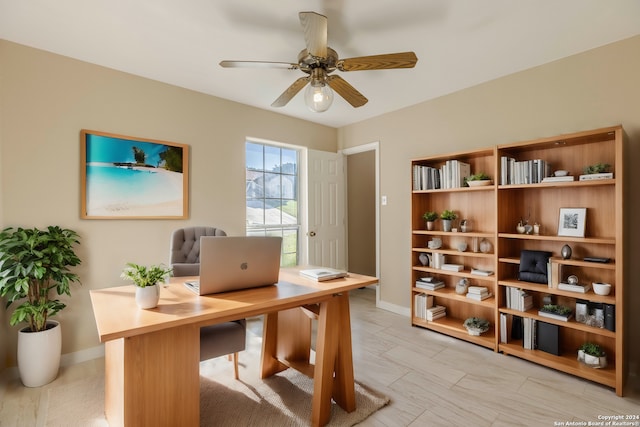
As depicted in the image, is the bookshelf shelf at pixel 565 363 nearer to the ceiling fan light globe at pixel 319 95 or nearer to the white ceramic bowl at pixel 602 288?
the white ceramic bowl at pixel 602 288

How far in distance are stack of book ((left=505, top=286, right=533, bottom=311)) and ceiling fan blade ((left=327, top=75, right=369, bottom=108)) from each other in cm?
207

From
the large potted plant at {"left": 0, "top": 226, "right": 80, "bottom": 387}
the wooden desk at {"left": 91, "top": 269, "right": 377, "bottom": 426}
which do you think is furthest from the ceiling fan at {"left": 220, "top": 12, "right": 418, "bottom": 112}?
the large potted plant at {"left": 0, "top": 226, "right": 80, "bottom": 387}

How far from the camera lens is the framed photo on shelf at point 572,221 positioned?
240 cm

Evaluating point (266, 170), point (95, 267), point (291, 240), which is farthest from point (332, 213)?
point (95, 267)

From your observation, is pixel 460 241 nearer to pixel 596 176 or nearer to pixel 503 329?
pixel 503 329

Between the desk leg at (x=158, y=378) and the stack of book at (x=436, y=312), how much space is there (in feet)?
8.33

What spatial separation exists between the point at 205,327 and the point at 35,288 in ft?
5.01

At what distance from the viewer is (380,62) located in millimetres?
1872

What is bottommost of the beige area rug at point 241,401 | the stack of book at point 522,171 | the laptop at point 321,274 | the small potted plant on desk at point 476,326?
Result: the beige area rug at point 241,401

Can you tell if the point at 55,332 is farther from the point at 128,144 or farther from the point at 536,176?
the point at 536,176

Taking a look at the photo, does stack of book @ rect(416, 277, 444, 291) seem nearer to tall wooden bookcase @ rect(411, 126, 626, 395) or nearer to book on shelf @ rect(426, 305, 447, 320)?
tall wooden bookcase @ rect(411, 126, 626, 395)

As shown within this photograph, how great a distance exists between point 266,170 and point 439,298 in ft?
8.48

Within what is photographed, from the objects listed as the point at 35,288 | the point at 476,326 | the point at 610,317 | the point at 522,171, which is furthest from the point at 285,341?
the point at 522,171

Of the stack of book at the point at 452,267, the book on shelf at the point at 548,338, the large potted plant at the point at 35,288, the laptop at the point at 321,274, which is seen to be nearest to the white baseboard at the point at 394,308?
the stack of book at the point at 452,267
